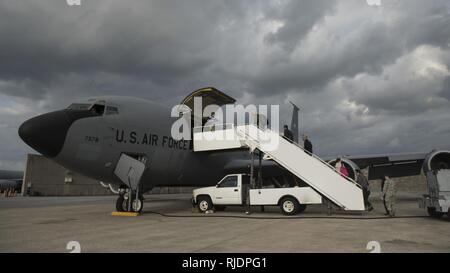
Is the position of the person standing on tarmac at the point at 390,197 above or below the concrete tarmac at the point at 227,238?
above

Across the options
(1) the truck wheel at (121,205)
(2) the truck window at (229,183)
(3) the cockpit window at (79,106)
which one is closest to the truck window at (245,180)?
(2) the truck window at (229,183)

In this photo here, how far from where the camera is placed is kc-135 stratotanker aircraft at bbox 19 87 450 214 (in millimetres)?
10547

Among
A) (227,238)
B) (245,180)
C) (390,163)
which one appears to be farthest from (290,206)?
(390,163)

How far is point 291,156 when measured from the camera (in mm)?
13352

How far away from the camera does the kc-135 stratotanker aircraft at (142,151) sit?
10547 millimetres

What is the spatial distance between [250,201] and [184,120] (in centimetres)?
537

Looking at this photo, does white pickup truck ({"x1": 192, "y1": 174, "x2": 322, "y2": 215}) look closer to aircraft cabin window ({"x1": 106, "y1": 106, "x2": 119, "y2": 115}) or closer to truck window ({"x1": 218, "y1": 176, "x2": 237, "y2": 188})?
truck window ({"x1": 218, "y1": 176, "x2": 237, "y2": 188})

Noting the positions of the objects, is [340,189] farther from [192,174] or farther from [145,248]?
[145,248]

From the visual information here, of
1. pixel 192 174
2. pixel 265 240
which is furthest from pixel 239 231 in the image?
pixel 192 174

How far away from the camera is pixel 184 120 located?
1576 cm

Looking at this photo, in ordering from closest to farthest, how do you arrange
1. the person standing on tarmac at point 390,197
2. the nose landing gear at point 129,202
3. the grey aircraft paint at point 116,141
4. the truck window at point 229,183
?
the grey aircraft paint at point 116,141 < the person standing on tarmac at point 390,197 < the nose landing gear at point 129,202 < the truck window at point 229,183

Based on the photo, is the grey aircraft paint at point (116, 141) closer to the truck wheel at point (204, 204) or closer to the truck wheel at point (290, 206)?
the truck wheel at point (204, 204)

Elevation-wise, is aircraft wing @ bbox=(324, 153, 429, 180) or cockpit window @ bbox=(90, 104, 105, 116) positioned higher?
cockpit window @ bbox=(90, 104, 105, 116)

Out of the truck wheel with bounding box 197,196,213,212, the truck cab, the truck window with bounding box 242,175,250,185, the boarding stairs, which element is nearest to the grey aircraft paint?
the boarding stairs
